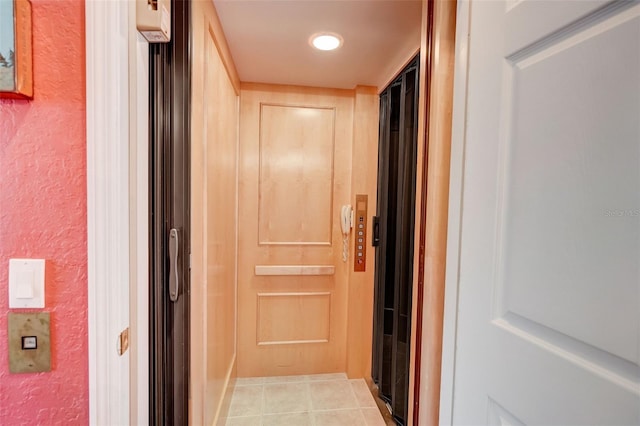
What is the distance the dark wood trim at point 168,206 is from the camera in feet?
3.19

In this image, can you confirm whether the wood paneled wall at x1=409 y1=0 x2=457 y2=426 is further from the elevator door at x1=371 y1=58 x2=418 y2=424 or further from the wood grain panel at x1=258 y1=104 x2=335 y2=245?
the wood grain panel at x1=258 y1=104 x2=335 y2=245

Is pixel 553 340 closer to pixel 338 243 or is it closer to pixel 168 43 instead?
pixel 168 43

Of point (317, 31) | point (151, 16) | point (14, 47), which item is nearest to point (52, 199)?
point (14, 47)

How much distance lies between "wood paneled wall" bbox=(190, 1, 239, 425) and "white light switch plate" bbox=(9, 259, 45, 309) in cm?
44

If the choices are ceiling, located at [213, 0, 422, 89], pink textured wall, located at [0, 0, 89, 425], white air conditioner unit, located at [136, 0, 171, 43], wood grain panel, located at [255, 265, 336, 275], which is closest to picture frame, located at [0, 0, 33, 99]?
pink textured wall, located at [0, 0, 89, 425]

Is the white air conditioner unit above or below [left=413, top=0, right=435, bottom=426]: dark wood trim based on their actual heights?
above

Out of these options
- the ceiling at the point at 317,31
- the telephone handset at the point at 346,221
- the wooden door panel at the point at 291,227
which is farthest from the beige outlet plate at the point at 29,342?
the telephone handset at the point at 346,221

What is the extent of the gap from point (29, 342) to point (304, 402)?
1.73 meters

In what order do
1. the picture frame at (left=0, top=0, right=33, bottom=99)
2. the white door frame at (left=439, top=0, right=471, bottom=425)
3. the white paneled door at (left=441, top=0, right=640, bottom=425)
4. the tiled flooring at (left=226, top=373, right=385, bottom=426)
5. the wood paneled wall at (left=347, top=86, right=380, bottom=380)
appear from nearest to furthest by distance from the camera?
the white paneled door at (left=441, top=0, right=640, bottom=425) < the picture frame at (left=0, top=0, right=33, bottom=99) < the white door frame at (left=439, top=0, right=471, bottom=425) < the tiled flooring at (left=226, top=373, right=385, bottom=426) < the wood paneled wall at (left=347, top=86, right=380, bottom=380)

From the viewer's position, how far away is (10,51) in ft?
2.06

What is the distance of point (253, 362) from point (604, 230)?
7.47 ft

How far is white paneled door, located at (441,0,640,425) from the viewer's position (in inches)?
20.0

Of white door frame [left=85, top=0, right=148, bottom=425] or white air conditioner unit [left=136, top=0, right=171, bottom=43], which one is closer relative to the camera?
white door frame [left=85, top=0, right=148, bottom=425]

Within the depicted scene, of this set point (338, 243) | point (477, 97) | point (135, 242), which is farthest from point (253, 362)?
point (477, 97)
